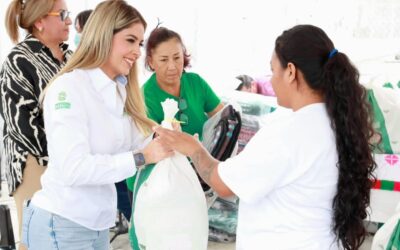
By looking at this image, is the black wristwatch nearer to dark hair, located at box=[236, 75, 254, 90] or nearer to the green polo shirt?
the green polo shirt

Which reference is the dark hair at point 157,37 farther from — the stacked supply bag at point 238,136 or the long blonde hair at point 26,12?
the long blonde hair at point 26,12

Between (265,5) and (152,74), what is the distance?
2.11 meters

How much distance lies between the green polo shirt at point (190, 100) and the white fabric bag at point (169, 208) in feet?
2.66

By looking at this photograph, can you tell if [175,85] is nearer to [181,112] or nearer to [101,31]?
[181,112]

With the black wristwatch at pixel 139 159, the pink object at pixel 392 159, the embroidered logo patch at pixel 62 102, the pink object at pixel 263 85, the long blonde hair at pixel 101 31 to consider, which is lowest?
the pink object at pixel 392 159

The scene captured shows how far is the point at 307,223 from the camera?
51.6 inches

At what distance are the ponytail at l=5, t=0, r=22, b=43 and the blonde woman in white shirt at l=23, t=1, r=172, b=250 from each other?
2.39 feet

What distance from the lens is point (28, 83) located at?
78.5 inches

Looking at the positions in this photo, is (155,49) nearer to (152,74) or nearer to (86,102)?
(152,74)

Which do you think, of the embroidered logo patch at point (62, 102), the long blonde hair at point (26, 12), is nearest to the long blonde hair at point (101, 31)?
the embroidered logo patch at point (62, 102)

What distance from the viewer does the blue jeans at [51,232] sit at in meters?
1.46

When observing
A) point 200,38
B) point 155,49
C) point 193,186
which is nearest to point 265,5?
point 200,38

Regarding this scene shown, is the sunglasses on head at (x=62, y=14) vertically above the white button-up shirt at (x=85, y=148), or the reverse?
the sunglasses on head at (x=62, y=14)

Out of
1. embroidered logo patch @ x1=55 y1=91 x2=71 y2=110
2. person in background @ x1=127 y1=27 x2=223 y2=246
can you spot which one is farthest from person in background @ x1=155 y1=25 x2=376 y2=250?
person in background @ x1=127 y1=27 x2=223 y2=246
